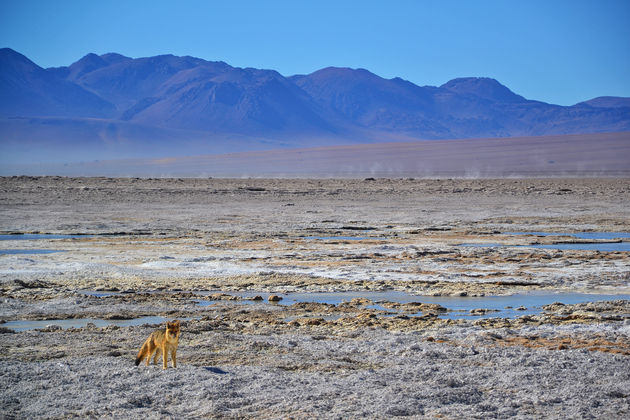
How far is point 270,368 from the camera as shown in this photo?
7.62m

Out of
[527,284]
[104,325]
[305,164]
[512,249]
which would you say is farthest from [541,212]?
[305,164]

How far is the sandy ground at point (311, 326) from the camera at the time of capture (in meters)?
6.72

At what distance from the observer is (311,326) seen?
372 inches

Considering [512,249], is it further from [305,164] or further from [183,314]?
[305,164]

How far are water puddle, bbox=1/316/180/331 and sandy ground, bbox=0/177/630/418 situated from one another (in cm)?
10

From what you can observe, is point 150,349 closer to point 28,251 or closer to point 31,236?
point 28,251

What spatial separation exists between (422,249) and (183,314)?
790 centimetres

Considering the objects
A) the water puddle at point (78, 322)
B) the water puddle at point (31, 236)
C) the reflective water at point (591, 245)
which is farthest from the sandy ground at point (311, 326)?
the water puddle at point (31, 236)

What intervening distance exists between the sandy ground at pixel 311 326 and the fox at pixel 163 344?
0.14m

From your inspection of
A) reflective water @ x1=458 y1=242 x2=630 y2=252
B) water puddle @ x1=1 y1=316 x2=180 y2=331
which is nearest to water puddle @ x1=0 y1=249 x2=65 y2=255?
water puddle @ x1=1 y1=316 x2=180 y2=331

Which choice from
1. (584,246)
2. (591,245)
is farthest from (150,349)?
(591,245)

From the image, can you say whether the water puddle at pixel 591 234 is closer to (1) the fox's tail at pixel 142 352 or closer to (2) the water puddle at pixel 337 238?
(2) the water puddle at pixel 337 238

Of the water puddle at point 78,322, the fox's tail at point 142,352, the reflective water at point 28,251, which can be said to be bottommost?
the water puddle at point 78,322

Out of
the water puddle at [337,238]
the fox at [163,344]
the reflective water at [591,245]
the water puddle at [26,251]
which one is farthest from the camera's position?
the water puddle at [337,238]
